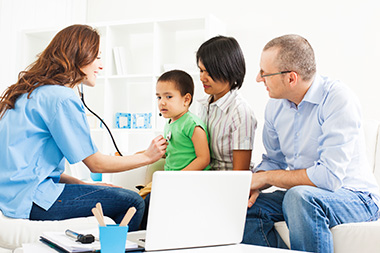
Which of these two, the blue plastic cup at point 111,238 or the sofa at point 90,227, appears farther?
the sofa at point 90,227

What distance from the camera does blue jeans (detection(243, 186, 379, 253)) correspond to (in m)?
1.50

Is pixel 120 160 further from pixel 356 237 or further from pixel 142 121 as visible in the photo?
pixel 142 121

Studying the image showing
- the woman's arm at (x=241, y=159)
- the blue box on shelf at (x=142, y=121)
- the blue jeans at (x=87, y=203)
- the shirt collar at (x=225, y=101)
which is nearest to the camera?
the blue jeans at (x=87, y=203)

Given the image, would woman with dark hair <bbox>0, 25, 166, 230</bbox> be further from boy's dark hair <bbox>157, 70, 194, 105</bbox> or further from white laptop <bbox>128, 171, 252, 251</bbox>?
boy's dark hair <bbox>157, 70, 194, 105</bbox>

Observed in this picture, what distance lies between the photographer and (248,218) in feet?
5.89

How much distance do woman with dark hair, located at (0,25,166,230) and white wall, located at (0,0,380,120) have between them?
1927 mm

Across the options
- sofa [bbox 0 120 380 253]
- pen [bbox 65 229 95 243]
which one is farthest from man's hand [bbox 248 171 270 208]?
pen [bbox 65 229 95 243]

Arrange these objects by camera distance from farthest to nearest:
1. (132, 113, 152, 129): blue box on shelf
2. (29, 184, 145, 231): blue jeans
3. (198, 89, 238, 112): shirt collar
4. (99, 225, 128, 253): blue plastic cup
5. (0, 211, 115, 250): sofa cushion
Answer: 1. (132, 113, 152, 129): blue box on shelf
2. (198, 89, 238, 112): shirt collar
3. (29, 184, 145, 231): blue jeans
4. (0, 211, 115, 250): sofa cushion
5. (99, 225, 128, 253): blue plastic cup

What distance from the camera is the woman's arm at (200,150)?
198 centimetres

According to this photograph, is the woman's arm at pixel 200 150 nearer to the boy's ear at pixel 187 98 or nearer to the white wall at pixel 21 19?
the boy's ear at pixel 187 98

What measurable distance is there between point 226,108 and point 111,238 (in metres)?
1.16

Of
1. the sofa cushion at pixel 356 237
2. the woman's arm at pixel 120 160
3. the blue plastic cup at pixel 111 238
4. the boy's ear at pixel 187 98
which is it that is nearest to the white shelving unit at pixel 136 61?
the boy's ear at pixel 187 98

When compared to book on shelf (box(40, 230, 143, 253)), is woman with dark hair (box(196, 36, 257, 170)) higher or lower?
higher

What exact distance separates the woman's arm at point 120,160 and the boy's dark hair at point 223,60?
46 cm
